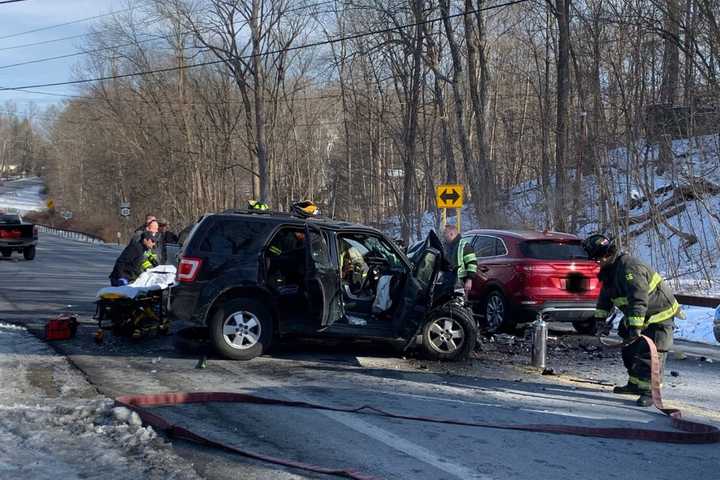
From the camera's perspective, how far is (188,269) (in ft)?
31.2

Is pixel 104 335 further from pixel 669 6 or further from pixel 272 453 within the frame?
pixel 669 6

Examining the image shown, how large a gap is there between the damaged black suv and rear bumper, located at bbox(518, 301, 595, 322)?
237 cm

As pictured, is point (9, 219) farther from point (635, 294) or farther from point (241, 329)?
point (635, 294)

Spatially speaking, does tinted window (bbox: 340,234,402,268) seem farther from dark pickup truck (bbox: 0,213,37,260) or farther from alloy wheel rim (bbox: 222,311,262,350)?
dark pickup truck (bbox: 0,213,37,260)

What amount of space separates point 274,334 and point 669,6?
50.7ft

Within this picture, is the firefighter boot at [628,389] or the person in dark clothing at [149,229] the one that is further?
the person in dark clothing at [149,229]

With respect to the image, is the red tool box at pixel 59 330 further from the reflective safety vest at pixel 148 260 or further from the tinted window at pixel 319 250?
the tinted window at pixel 319 250

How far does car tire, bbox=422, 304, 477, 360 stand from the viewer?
32.5 feet

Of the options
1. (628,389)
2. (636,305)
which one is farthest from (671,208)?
(636,305)

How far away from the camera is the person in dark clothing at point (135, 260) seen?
41.0 feet

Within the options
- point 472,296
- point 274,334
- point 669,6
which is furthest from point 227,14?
point 274,334

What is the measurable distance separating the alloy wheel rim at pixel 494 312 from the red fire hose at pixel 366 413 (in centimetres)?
479

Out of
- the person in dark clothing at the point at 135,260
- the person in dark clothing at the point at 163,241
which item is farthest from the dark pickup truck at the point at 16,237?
the person in dark clothing at the point at 135,260

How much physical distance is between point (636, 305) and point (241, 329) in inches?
178
